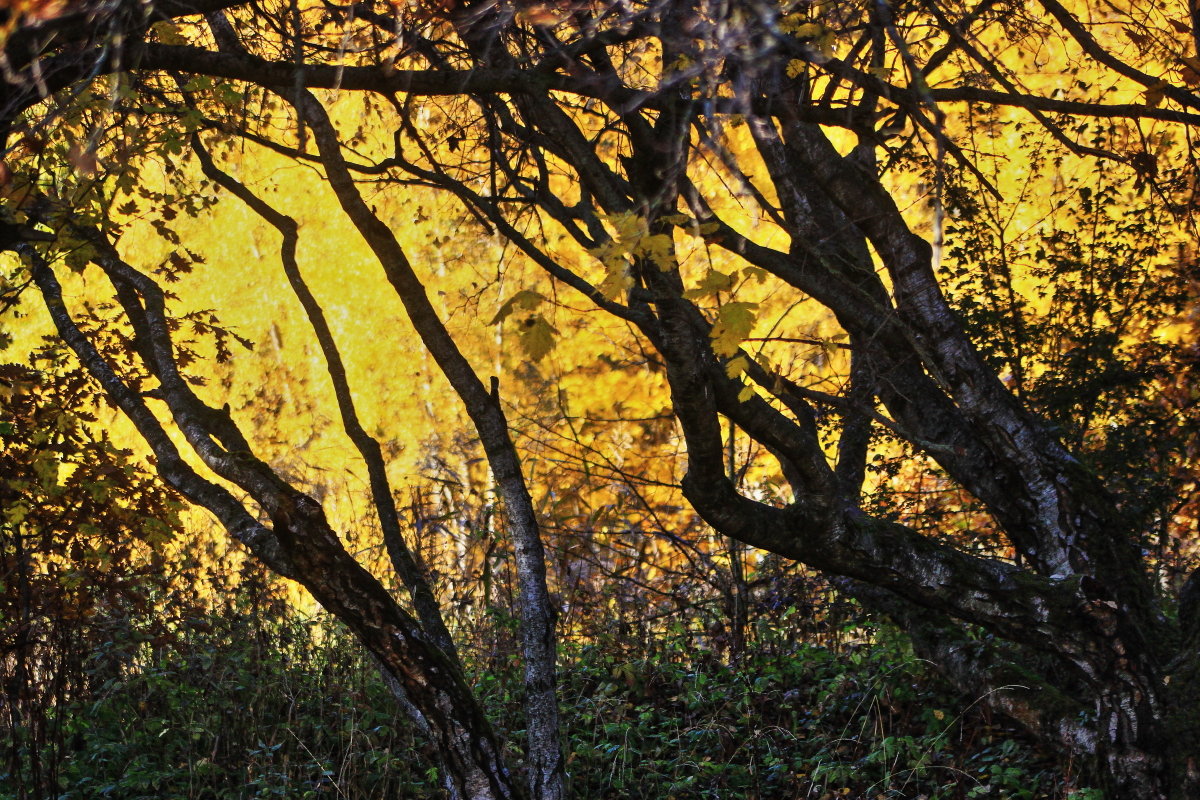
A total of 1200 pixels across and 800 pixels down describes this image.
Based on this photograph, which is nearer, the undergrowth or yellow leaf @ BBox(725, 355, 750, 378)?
yellow leaf @ BBox(725, 355, 750, 378)

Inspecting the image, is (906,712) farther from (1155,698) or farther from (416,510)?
(416,510)

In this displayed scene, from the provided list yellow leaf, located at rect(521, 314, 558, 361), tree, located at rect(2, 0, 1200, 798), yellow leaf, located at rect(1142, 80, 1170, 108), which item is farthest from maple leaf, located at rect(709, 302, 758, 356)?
yellow leaf, located at rect(1142, 80, 1170, 108)

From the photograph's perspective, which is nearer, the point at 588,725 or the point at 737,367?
the point at 737,367

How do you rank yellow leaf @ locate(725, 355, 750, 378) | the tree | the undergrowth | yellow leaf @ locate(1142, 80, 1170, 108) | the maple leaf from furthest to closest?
1. the undergrowth
2. yellow leaf @ locate(1142, 80, 1170, 108)
3. the tree
4. yellow leaf @ locate(725, 355, 750, 378)
5. the maple leaf

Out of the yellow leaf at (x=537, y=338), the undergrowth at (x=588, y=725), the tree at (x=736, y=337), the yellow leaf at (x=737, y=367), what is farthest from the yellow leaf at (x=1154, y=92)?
the yellow leaf at (x=537, y=338)

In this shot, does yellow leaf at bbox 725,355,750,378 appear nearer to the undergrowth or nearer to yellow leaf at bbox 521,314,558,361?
yellow leaf at bbox 521,314,558,361

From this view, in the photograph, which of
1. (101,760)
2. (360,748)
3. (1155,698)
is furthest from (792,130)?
(101,760)

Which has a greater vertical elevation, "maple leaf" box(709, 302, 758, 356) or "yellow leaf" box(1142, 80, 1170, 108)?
"yellow leaf" box(1142, 80, 1170, 108)

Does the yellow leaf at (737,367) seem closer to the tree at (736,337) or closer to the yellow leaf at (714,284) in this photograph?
the tree at (736,337)

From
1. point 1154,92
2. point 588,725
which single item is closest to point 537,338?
point 1154,92

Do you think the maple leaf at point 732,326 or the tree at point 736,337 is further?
the tree at point 736,337

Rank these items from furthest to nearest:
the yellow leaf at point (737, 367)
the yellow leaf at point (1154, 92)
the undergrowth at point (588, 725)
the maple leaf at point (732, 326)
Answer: the undergrowth at point (588, 725) < the yellow leaf at point (1154, 92) < the yellow leaf at point (737, 367) < the maple leaf at point (732, 326)

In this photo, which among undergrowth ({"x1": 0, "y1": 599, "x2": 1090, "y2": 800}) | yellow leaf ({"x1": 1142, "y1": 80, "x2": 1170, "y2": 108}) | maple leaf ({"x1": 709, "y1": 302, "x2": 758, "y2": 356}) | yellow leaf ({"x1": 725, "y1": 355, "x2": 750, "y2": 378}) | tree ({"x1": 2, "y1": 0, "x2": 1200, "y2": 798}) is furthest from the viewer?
undergrowth ({"x1": 0, "y1": 599, "x2": 1090, "y2": 800})

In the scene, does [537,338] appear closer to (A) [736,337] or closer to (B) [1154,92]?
(A) [736,337]
